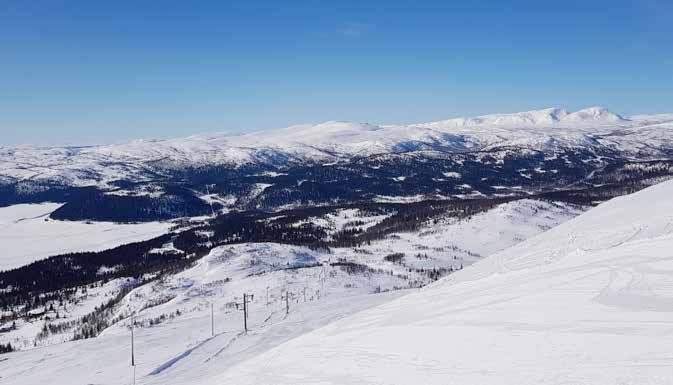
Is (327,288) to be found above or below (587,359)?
below

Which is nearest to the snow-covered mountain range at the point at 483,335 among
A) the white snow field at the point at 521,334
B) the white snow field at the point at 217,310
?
the white snow field at the point at 521,334

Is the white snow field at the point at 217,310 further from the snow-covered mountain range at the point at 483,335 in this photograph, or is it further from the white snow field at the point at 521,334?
the white snow field at the point at 521,334

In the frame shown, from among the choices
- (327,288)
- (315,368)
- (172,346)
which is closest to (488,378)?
(315,368)

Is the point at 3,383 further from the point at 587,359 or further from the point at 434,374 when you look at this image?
the point at 587,359

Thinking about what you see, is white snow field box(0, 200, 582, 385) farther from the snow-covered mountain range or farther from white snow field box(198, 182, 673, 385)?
white snow field box(198, 182, 673, 385)

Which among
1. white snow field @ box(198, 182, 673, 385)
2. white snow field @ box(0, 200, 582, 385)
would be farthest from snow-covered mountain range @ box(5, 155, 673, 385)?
white snow field @ box(0, 200, 582, 385)
